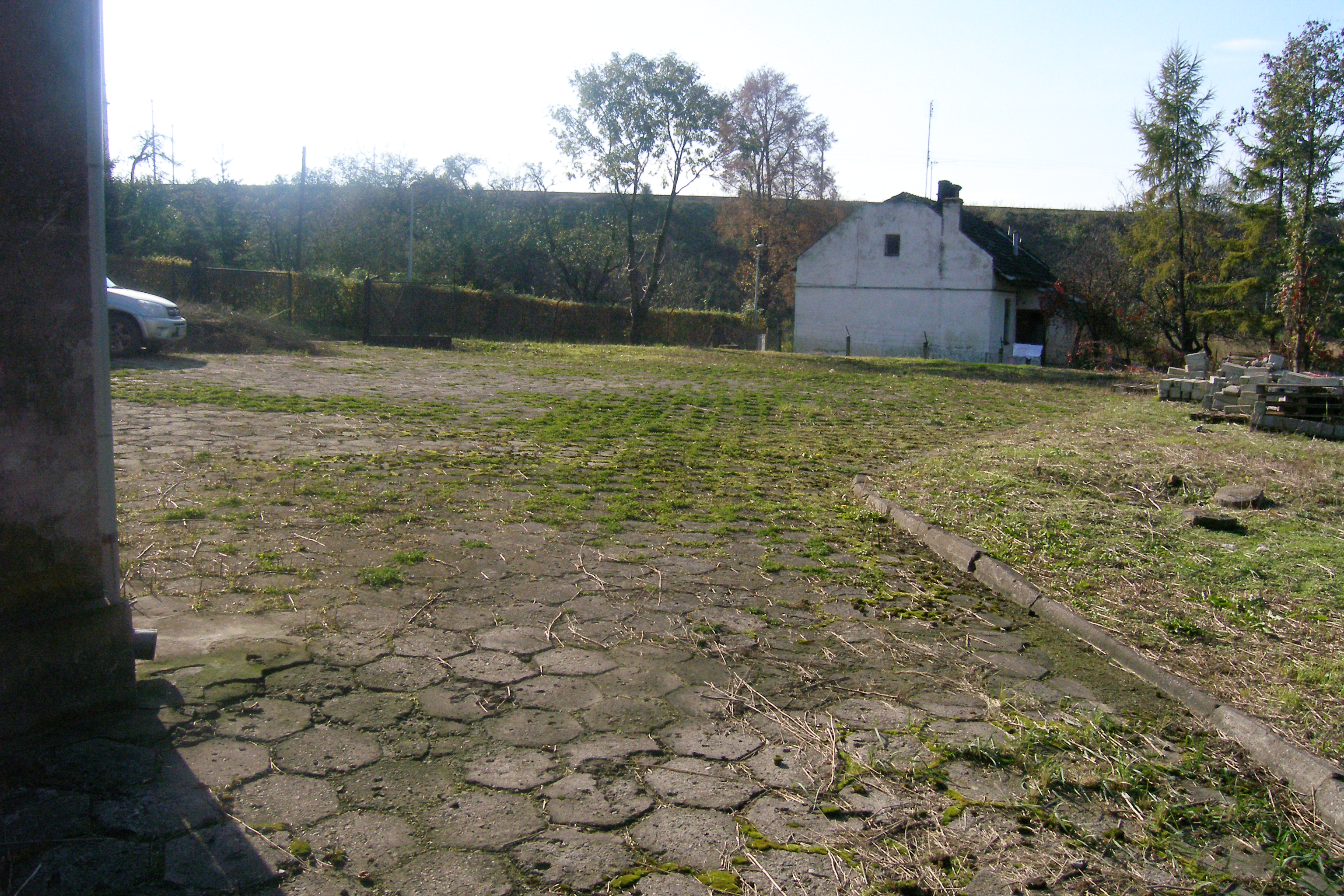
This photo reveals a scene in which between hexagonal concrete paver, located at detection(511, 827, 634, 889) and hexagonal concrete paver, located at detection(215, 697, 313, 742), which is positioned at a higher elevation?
hexagonal concrete paver, located at detection(215, 697, 313, 742)

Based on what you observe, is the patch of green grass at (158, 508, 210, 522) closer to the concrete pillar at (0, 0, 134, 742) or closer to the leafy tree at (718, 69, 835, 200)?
the concrete pillar at (0, 0, 134, 742)

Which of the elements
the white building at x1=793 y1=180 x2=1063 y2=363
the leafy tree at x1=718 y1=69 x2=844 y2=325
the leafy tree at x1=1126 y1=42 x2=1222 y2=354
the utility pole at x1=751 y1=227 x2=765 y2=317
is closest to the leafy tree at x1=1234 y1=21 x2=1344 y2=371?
the leafy tree at x1=1126 y1=42 x2=1222 y2=354

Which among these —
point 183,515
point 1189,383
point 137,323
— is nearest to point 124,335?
point 137,323

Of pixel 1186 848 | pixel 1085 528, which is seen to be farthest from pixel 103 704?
pixel 1085 528

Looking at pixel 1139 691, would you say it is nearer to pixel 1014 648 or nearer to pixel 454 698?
pixel 1014 648

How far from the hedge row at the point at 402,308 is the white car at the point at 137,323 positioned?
996 centimetres

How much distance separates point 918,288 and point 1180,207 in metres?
11.5

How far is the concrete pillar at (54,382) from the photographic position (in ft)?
9.19

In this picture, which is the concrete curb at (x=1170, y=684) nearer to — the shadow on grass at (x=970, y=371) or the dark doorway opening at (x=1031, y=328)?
the shadow on grass at (x=970, y=371)

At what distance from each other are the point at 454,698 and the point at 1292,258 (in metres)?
27.0

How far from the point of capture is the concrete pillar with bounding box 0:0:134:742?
2.80 meters

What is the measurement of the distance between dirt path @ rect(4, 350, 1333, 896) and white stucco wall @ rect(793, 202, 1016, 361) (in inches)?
1357

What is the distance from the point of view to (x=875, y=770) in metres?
2.84

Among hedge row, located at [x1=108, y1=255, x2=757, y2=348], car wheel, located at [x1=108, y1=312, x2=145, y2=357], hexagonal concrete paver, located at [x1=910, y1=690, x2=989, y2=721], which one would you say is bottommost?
hexagonal concrete paver, located at [x1=910, y1=690, x2=989, y2=721]
